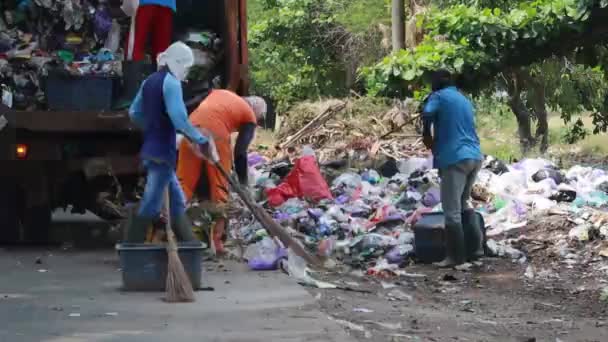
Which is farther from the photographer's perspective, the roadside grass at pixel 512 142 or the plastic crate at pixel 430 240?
the roadside grass at pixel 512 142

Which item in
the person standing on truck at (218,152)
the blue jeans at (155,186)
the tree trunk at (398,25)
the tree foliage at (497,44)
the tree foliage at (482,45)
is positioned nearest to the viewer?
the blue jeans at (155,186)

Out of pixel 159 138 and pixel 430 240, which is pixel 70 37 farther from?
pixel 430 240

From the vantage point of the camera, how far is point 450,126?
34.3 ft

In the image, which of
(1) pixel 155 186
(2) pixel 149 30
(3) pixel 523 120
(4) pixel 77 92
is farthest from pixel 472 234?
(3) pixel 523 120

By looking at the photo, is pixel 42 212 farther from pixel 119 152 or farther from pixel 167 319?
pixel 167 319

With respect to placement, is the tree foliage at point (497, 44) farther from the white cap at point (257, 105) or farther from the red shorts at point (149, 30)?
the red shorts at point (149, 30)

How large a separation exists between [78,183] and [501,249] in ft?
13.3

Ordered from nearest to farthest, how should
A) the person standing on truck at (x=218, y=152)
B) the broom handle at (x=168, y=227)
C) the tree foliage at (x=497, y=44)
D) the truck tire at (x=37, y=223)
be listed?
the broom handle at (x=168, y=227), the person standing on truck at (x=218, y=152), the tree foliage at (x=497, y=44), the truck tire at (x=37, y=223)

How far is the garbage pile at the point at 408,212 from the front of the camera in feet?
36.0

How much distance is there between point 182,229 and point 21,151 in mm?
2623

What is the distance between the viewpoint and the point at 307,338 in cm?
671

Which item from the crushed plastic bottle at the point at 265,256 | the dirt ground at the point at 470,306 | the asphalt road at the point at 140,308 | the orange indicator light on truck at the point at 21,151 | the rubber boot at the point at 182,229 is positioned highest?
the orange indicator light on truck at the point at 21,151

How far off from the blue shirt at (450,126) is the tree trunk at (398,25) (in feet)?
32.5

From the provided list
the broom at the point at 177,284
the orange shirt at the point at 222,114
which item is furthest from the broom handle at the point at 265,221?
the orange shirt at the point at 222,114
